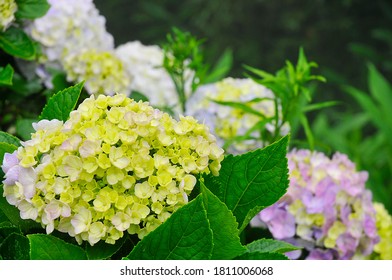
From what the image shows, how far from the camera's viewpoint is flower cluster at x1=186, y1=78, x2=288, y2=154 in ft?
6.98

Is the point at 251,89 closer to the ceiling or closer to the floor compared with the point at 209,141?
closer to the ceiling

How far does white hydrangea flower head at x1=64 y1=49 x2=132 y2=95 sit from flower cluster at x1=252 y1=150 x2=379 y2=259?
0.58 meters

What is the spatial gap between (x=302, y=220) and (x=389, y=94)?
2120mm

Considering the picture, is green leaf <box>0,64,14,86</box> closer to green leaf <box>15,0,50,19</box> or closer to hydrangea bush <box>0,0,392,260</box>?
hydrangea bush <box>0,0,392,260</box>

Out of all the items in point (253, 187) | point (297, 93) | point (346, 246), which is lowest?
point (346, 246)

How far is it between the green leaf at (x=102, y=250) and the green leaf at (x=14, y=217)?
4.9 inches

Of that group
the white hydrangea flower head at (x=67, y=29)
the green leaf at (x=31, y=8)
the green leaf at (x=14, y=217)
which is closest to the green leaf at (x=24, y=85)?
the white hydrangea flower head at (x=67, y=29)

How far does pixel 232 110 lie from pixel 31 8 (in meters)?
0.61

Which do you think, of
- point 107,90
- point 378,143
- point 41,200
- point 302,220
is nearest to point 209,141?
point 41,200

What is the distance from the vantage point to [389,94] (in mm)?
3734

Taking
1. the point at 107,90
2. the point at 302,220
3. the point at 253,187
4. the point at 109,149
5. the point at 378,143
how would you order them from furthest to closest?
the point at 378,143 < the point at 107,90 < the point at 302,220 < the point at 253,187 < the point at 109,149

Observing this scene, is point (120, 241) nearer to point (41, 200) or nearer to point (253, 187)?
point (41, 200)

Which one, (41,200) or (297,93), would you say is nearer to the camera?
(41,200)

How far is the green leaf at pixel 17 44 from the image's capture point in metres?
1.81
